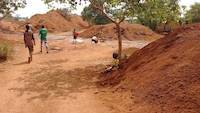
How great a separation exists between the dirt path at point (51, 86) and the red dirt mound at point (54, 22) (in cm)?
4269

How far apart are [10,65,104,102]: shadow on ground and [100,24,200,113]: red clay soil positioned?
3.78ft

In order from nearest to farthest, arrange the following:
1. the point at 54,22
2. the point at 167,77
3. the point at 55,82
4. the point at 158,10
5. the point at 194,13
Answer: the point at 167,77 < the point at 55,82 < the point at 158,10 < the point at 194,13 < the point at 54,22

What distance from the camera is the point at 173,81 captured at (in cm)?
1112

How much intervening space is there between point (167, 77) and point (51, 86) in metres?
4.41

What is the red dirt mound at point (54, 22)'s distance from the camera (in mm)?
64812

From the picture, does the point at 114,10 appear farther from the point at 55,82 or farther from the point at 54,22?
the point at 54,22

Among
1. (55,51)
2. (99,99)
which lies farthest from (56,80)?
(55,51)

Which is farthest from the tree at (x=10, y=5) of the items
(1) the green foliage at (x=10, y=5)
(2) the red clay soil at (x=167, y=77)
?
(2) the red clay soil at (x=167, y=77)

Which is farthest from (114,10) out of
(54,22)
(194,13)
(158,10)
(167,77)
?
(54,22)

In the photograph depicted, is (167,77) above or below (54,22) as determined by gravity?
below

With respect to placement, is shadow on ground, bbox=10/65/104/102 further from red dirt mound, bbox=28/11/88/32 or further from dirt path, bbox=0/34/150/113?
red dirt mound, bbox=28/11/88/32

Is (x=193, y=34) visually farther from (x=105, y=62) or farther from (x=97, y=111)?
(x=105, y=62)

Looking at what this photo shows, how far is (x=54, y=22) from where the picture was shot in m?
68.8

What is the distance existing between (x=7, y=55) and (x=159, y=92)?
11.6 m
